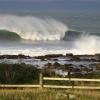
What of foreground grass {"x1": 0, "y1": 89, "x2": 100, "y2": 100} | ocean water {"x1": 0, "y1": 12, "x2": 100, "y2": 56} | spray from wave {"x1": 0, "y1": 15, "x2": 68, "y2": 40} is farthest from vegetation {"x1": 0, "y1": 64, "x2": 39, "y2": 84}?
spray from wave {"x1": 0, "y1": 15, "x2": 68, "y2": 40}

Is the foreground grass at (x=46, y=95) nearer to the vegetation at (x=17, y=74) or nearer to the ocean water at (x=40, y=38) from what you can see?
the vegetation at (x=17, y=74)

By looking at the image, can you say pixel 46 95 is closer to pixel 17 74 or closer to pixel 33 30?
pixel 17 74

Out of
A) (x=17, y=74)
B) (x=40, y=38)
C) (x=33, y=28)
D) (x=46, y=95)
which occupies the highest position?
(x=33, y=28)

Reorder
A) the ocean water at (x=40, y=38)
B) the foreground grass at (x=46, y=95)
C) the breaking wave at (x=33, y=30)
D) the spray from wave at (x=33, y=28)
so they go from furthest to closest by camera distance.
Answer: the spray from wave at (x=33, y=28) → the breaking wave at (x=33, y=30) → the ocean water at (x=40, y=38) → the foreground grass at (x=46, y=95)

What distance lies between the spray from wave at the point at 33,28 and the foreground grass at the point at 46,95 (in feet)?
106

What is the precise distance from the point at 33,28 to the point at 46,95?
3794cm

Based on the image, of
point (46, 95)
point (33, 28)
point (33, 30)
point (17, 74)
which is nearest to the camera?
point (46, 95)

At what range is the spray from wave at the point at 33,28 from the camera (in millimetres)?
54953

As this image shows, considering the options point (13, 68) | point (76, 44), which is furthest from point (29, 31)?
point (13, 68)

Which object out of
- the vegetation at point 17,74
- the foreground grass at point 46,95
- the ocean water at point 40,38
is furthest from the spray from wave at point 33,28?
the foreground grass at point 46,95

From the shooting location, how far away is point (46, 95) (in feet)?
67.1

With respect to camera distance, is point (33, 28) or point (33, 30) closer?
point (33, 30)

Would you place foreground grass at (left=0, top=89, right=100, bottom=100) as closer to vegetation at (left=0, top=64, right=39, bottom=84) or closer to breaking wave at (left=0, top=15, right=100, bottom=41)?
vegetation at (left=0, top=64, right=39, bottom=84)

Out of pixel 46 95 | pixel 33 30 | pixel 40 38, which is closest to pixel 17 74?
pixel 46 95
